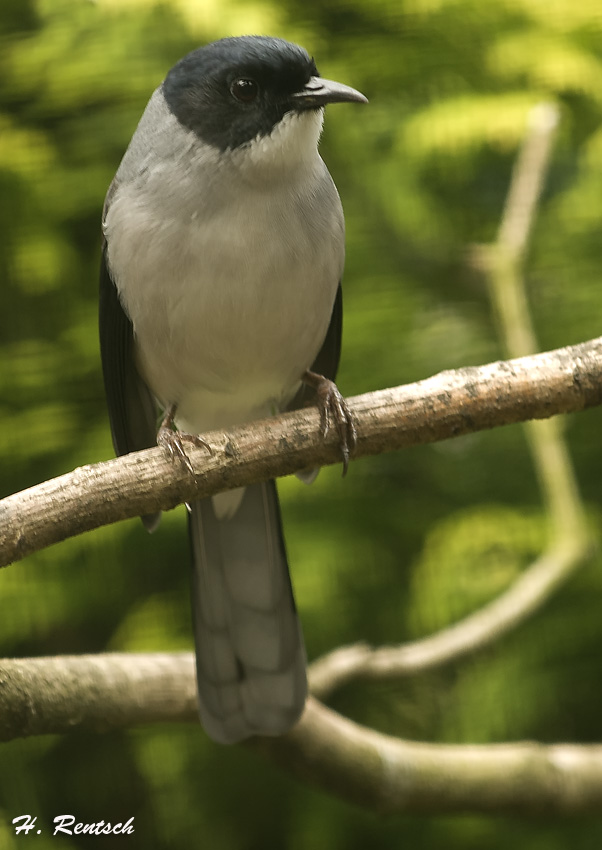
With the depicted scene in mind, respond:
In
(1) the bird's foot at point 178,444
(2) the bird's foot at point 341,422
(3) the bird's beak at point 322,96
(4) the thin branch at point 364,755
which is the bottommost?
(4) the thin branch at point 364,755

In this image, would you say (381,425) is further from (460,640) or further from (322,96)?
(460,640)

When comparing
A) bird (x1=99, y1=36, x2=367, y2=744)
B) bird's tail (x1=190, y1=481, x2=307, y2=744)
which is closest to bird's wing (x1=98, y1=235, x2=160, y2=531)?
bird (x1=99, y1=36, x2=367, y2=744)

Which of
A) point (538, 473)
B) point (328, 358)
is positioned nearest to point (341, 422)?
point (328, 358)

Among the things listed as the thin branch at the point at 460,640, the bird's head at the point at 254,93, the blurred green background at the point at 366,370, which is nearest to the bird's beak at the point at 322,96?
the bird's head at the point at 254,93

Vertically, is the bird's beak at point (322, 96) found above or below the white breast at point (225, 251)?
above

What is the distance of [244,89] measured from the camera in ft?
5.84

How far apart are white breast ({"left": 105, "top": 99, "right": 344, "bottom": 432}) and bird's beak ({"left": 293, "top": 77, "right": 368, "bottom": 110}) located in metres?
0.04

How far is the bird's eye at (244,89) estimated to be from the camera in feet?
5.82

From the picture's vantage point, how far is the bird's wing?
204 cm

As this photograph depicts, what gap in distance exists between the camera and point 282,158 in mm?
1825

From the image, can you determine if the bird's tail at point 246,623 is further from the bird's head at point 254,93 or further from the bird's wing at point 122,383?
the bird's head at point 254,93

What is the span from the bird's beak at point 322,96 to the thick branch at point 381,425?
541mm

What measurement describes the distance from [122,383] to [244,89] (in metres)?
0.70

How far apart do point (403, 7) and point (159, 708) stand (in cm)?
188
